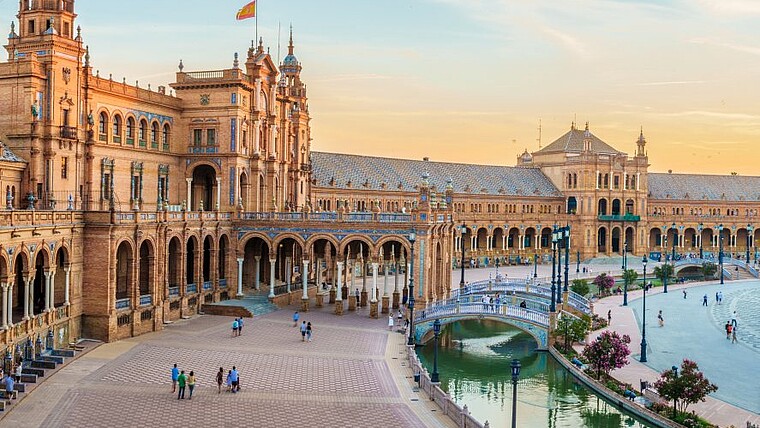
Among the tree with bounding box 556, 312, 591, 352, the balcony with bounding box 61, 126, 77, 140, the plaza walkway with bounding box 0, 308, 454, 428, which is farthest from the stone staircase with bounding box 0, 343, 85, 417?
the tree with bounding box 556, 312, 591, 352

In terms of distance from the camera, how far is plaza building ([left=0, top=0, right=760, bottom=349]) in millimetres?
46656

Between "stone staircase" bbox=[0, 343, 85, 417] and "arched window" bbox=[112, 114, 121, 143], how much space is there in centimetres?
1898

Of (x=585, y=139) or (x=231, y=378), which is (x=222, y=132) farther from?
(x=585, y=139)

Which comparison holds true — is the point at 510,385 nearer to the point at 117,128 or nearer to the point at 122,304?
the point at 122,304

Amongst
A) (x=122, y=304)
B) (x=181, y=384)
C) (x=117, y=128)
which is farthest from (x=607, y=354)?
(x=117, y=128)

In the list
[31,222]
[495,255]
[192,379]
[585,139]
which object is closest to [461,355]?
[192,379]

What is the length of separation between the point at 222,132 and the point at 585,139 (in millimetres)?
76315

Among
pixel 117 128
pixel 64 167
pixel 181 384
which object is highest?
pixel 117 128

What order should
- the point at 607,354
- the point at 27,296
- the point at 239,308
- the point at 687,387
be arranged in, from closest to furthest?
the point at 687,387 → the point at 27,296 → the point at 607,354 → the point at 239,308

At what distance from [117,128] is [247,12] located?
14.3 m

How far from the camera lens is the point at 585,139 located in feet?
414

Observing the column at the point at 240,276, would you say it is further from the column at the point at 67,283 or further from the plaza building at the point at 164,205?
the column at the point at 67,283

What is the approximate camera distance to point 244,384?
126 ft

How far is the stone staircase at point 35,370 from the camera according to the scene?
33.5 m
